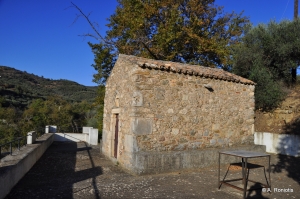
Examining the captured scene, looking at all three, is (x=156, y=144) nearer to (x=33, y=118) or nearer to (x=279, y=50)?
(x=279, y=50)

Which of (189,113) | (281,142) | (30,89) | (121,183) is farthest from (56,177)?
(30,89)

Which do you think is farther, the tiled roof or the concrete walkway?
the tiled roof

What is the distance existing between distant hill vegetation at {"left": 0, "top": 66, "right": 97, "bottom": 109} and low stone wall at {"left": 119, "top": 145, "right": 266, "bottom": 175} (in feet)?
95.2

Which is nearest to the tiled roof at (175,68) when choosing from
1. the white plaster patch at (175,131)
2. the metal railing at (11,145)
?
the white plaster patch at (175,131)

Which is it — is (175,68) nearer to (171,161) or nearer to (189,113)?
(189,113)

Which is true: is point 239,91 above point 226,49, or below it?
below

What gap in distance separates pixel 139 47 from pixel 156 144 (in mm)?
8943

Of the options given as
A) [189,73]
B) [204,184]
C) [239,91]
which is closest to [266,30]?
[239,91]

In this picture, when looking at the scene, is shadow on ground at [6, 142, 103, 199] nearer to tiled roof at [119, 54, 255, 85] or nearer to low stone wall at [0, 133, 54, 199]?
low stone wall at [0, 133, 54, 199]

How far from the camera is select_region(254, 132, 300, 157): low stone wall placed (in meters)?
9.95

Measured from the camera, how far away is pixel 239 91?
929cm

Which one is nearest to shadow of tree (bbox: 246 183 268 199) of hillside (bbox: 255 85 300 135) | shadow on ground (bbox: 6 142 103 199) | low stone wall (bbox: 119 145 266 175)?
low stone wall (bbox: 119 145 266 175)

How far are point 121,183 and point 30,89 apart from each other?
39.6 m

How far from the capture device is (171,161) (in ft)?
23.6
